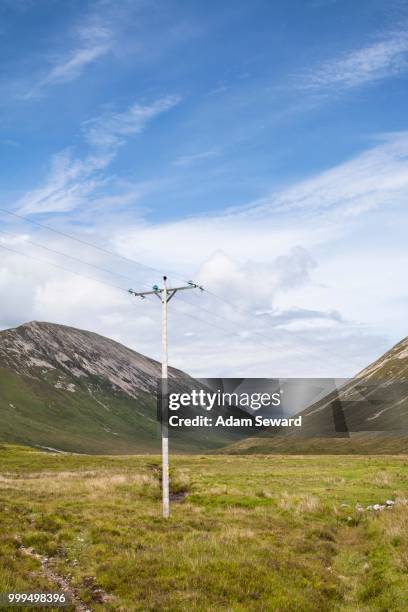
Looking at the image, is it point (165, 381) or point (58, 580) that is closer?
point (58, 580)

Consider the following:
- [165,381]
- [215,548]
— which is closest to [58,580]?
[215,548]

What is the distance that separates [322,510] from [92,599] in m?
18.7

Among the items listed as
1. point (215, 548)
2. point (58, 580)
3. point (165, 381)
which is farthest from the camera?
point (165, 381)

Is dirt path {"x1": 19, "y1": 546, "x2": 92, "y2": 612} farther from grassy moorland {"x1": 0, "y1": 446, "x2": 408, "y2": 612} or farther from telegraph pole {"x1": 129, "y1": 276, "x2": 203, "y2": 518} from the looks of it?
telegraph pole {"x1": 129, "y1": 276, "x2": 203, "y2": 518}

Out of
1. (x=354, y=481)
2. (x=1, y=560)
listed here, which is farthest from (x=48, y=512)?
(x=354, y=481)

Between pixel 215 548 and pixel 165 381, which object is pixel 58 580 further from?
pixel 165 381

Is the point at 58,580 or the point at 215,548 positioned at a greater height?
the point at 215,548

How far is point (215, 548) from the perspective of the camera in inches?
808

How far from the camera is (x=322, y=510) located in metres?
30.8

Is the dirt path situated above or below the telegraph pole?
below

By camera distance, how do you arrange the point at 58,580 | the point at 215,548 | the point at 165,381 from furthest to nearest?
the point at 165,381 → the point at 215,548 → the point at 58,580

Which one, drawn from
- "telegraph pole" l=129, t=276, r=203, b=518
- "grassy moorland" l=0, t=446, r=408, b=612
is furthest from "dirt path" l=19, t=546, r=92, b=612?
"telegraph pole" l=129, t=276, r=203, b=518

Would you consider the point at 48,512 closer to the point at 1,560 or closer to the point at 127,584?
the point at 1,560

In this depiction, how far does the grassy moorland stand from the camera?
1602cm
